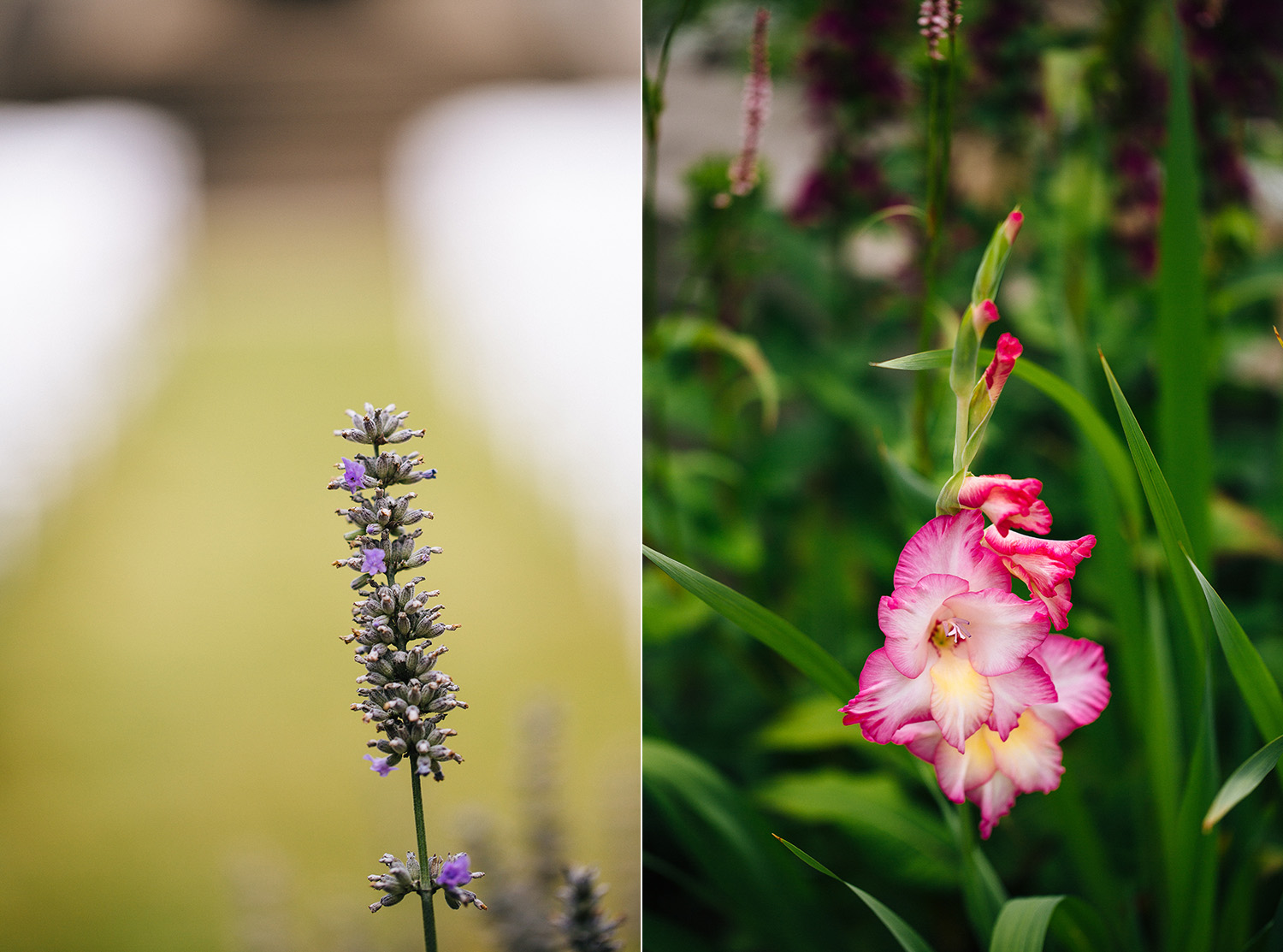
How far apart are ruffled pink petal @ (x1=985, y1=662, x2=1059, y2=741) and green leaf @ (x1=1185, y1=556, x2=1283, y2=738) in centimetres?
8

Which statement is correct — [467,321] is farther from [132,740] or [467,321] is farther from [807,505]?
[132,740]

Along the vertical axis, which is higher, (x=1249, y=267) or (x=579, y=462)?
(x=1249, y=267)

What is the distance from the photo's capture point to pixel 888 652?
25 cm

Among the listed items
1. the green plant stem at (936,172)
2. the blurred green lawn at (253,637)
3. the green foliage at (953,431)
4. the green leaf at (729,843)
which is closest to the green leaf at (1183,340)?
the green foliage at (953,431)

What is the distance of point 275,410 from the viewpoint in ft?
2.73

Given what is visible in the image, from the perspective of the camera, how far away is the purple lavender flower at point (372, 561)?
0.26 metres

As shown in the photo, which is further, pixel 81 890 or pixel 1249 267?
pixel 81 890

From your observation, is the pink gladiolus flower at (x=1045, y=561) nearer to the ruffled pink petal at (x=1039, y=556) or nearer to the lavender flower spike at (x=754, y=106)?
the ruffled pink petal at (x=1039, y=556)

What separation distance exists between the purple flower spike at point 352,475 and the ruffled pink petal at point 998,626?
0.72 ft

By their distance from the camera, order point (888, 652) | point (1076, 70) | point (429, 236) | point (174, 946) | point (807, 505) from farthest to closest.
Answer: point (429, 236)
point (174, 946)
point (807, 505)
point (1076, 70)
point (888, 652)

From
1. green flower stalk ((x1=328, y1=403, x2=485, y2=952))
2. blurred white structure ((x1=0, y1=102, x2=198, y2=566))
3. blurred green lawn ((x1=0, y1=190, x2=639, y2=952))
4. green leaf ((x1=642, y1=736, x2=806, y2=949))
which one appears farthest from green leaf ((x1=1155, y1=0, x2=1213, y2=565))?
blurred white structure ((x1=0, y1=102, x2=198, y2=566))

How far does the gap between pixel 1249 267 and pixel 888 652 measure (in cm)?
62

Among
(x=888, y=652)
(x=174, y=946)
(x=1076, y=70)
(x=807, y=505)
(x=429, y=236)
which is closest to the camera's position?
(x=888, y=652)

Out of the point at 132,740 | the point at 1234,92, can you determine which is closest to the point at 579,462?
the point at 132,740
